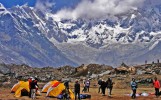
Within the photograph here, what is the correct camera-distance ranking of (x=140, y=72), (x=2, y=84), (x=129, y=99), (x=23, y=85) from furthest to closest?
(x=140, y=72)
(x=2, y=84)
(x=23, y=85)
(x=129, y=99)

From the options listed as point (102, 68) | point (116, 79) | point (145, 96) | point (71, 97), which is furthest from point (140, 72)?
point (71, 97)

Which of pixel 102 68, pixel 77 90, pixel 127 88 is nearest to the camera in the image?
pixel 77 90

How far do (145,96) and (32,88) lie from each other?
1705 cm

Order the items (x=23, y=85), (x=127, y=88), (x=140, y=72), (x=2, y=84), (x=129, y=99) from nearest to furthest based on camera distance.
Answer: (x=129, y=99) < (x=23, y=85) < (x=127, y=88) < (x=2, y=84) < (x=140, y=72)

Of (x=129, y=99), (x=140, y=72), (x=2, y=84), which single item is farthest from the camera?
(x=140, y=72)

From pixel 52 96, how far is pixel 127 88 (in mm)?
28528

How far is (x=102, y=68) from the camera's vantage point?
413ft

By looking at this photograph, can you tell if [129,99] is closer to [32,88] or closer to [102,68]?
[32,88]

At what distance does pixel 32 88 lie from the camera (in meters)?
55.1

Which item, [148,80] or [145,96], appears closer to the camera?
[145,96]

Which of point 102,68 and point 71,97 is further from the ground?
point 102,68

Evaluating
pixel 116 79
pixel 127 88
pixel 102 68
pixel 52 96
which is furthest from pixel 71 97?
pixel 102 68

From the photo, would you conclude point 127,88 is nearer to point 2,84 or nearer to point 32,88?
point 2,84

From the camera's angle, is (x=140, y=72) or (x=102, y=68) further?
(x=102, y=68)
